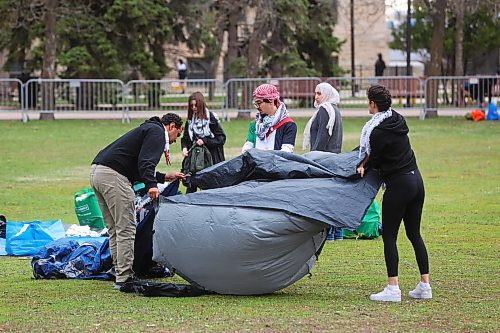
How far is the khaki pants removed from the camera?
9.21m

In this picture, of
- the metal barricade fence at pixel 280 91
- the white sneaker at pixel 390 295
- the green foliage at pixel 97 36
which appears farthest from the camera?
the green foliage at pixel 97 36

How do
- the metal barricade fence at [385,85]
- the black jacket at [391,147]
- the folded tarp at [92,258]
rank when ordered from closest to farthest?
the black jacket at [391,147]
the folded tarp at [92,258]
the metal barricade fence at [385,85]

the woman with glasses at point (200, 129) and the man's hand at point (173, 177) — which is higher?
the woman with glasses at point (200, 129)

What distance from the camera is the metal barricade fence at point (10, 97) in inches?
1341

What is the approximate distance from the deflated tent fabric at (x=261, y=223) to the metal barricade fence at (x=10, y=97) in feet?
Answer: 85.0

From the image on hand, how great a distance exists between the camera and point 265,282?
8891mm

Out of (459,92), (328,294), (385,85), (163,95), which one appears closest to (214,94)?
(163,95)

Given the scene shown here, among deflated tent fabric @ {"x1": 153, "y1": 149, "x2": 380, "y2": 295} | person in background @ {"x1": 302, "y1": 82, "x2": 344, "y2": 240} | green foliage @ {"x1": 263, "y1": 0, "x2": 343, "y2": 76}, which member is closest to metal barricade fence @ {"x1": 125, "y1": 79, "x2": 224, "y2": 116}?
green foliage @ {"x1": 263, "y1": 0, "x2": 343, "y2": 76}

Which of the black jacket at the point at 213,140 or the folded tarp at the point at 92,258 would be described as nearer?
the folded tarp at the point at 92,258

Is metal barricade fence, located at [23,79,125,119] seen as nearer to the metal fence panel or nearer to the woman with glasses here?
the metal fence panel

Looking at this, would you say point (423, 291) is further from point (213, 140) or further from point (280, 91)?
point (280, 91)

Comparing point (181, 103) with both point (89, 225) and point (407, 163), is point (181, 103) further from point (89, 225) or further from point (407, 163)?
point (407, 163)

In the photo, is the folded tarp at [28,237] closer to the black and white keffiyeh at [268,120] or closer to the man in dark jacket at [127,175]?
the man in dark jacket at [127,175]

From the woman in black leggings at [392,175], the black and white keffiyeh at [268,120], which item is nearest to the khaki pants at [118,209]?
the black and white keffiyeh at [268,120]
